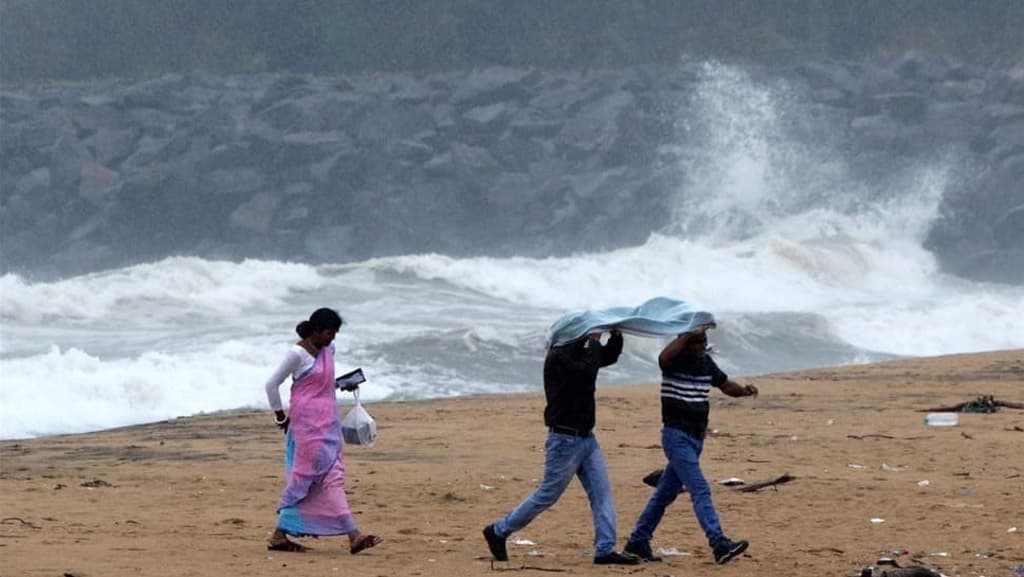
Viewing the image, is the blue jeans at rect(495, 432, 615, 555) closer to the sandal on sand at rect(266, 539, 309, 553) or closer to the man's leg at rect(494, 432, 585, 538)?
the man's leg at rect(494, 432, 585, 538)

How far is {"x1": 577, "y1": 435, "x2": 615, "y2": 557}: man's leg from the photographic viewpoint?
25.7 ft

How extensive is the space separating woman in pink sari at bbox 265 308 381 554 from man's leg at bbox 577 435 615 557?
0.92m

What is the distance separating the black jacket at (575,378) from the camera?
771 cm

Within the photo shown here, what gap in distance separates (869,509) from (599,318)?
2392 mm

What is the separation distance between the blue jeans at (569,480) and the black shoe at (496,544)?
0.02 meters

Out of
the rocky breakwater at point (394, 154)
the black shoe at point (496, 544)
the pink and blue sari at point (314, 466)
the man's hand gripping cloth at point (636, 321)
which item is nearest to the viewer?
the man's hand gripping cloth at point (636, 321)

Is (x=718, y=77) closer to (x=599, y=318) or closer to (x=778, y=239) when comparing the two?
(x=778, y=239)

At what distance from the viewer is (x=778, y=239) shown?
4588cm

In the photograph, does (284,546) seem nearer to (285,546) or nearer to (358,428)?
(285,546)

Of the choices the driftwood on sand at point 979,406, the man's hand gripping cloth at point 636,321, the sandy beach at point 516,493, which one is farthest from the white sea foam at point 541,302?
the man's hand gripping cloth at point 636,321

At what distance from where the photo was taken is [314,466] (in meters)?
8.14

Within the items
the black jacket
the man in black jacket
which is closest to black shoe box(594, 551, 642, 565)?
the man in black jacket

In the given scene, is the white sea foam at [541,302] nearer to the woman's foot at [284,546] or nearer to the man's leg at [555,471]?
the woman's foot at [284,546]

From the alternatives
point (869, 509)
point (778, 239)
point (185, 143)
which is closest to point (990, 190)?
point (778, 239)
